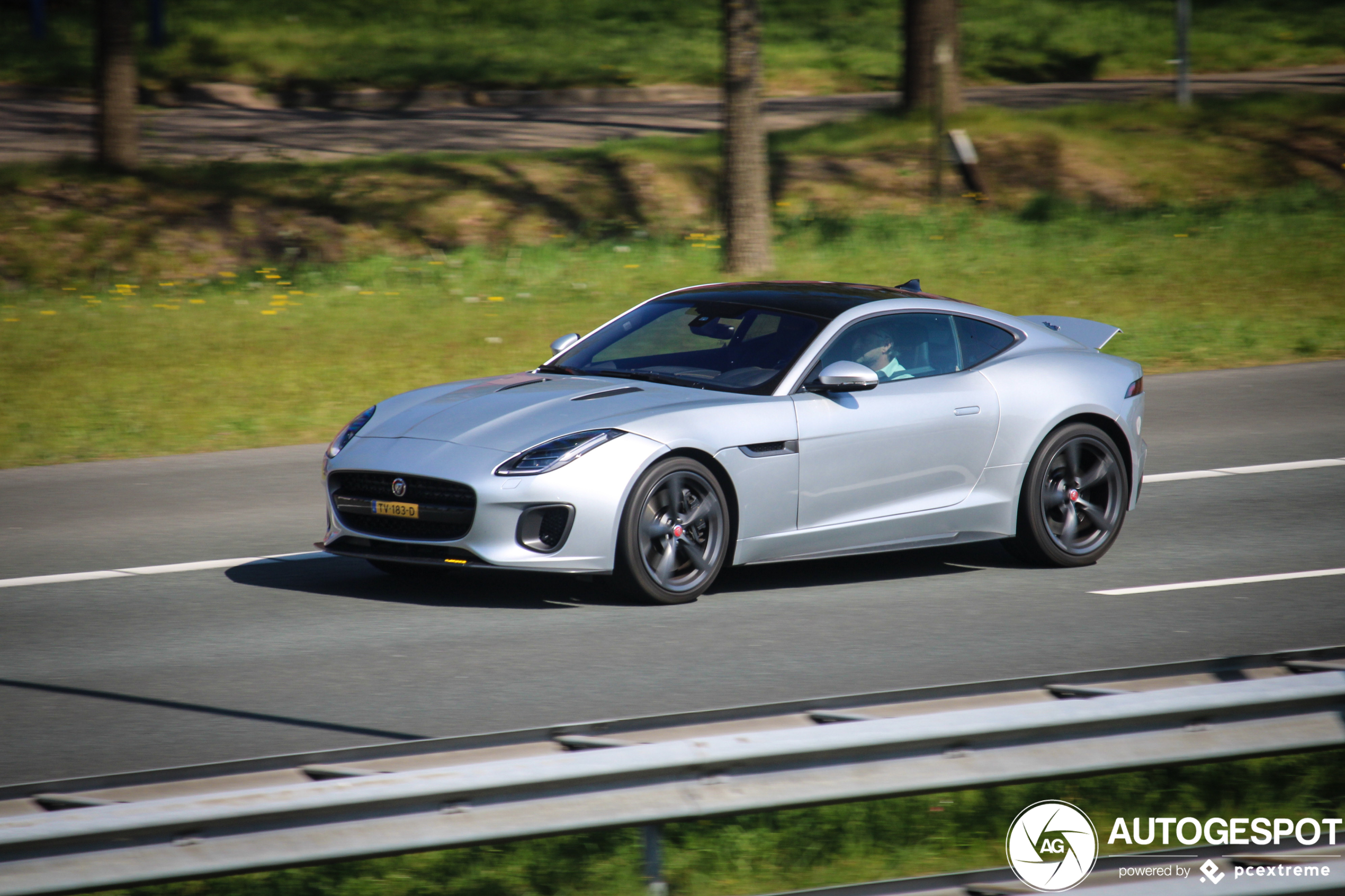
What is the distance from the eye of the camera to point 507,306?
1653cm

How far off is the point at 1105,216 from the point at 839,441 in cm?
1377

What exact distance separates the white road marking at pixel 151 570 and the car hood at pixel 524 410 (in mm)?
1023

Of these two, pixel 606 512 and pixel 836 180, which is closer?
pixel 606 512

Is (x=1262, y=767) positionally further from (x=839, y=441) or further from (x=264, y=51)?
(x=264, y=51)

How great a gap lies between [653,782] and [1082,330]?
21.5 feet

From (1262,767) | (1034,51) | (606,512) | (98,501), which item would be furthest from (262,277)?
(1034,51)

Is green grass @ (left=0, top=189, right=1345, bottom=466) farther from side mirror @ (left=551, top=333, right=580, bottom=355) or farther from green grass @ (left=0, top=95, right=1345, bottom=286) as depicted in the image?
side mirror @ (left=551, top=333, right=580, bottom=355)

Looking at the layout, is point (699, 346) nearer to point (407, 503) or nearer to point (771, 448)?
point (771, 448)

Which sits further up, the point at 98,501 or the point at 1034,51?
the point at 1034,51

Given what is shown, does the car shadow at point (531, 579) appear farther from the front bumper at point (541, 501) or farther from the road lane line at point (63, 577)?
the road lane line at point (63, 577)

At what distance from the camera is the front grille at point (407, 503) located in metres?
7.18

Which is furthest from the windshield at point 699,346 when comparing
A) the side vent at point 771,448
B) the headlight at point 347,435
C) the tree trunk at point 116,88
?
the tree trunk at point 116,88

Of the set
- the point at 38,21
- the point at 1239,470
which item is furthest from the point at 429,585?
the point at 38,21

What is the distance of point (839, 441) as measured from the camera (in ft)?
25.5
